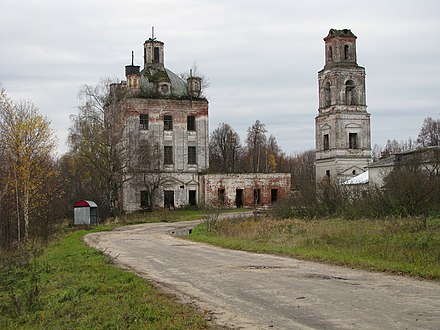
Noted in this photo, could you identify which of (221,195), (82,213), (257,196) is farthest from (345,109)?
→ (82,213)

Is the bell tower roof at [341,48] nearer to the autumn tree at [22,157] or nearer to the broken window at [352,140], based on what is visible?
the broken window at [352,140]

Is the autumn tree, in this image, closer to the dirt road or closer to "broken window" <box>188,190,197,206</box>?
the dirt road

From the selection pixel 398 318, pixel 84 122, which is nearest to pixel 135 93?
pixel 84 122

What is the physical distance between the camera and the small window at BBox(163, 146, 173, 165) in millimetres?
52787

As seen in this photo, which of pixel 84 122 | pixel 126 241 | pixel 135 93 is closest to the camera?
pixel 126 241

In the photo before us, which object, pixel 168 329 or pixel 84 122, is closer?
pixel 168 329

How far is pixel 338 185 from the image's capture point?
3216 cm

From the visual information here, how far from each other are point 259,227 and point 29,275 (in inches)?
457

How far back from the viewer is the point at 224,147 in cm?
9031

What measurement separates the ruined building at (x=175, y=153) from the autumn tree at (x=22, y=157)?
704 inches

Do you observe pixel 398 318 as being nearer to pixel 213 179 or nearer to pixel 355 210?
pixel 355 210

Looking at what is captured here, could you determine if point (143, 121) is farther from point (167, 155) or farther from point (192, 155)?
point (192, 155)

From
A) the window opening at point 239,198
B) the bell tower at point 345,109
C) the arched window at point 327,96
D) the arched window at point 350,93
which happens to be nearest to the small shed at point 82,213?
the window opening at point 239,198

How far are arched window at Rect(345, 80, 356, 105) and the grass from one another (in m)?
44.0
